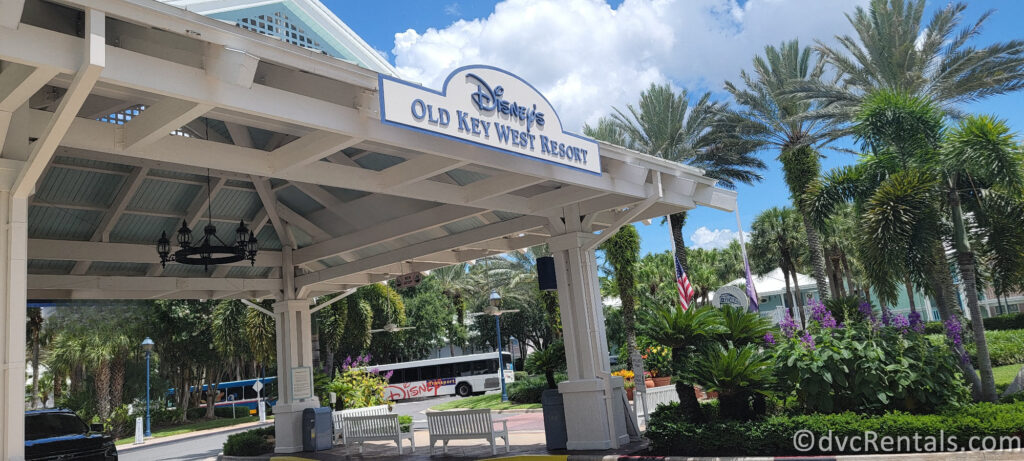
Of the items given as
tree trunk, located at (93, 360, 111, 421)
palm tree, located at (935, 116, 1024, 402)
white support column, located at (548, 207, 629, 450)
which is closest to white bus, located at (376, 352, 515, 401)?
tree trunk, located at (93, 360, 111, 421)

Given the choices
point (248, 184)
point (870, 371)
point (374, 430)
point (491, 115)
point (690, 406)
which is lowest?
point (374, 430)

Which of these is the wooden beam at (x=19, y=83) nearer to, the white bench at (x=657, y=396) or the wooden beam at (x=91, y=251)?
the wooden beam at (x=91, y=251)

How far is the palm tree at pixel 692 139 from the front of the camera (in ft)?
82.7

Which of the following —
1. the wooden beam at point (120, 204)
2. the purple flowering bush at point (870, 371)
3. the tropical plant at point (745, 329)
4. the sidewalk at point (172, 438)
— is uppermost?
the wooden beam at point (120, 204)

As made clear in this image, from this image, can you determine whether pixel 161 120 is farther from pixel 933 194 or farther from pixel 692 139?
pixel 692 139

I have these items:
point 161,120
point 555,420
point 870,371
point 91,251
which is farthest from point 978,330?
point 91,251

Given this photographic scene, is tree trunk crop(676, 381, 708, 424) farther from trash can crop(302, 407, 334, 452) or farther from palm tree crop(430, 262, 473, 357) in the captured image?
palm tree crop(430, 262, 473, 357)

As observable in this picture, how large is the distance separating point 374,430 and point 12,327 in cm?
868

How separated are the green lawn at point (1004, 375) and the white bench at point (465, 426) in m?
10.8

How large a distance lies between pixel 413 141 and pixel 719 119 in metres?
19.4

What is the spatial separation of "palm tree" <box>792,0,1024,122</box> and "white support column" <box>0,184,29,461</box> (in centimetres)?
1825

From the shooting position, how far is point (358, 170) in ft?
29.6

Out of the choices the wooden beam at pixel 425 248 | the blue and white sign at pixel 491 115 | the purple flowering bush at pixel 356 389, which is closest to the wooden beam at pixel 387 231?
the wooden beam at pixel 425 248

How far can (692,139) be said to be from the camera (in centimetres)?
2594
